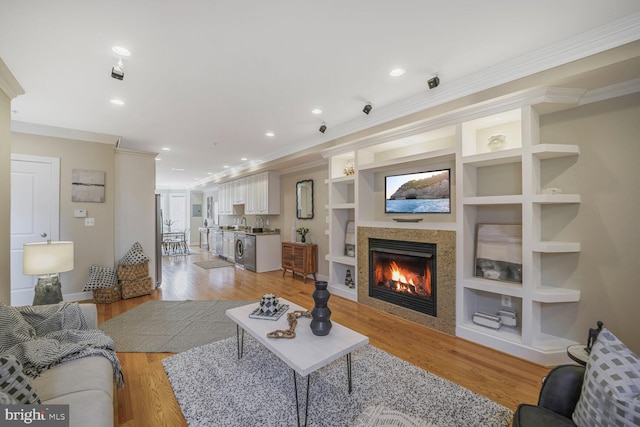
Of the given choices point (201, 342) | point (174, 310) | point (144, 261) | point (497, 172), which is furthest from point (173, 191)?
point (497, 172)

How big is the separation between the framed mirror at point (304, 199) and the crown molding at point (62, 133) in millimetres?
3312

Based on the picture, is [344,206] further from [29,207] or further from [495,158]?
[29,207]

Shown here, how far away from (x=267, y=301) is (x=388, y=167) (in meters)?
2.47

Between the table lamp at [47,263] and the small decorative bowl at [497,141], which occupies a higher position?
the small decorative bowl at [497,141]

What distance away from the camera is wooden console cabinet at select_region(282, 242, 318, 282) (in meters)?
5.18

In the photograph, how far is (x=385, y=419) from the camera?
160 cm

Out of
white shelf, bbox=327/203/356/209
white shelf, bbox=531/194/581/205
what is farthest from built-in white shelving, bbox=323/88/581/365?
white shelf, bbox=327/203/356/209

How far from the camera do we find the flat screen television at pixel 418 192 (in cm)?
323

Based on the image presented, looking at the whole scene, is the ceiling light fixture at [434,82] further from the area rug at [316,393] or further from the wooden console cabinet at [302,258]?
the wooden console cabinet at [302,258]

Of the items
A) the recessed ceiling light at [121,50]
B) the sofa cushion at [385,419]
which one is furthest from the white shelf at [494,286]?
the recessed ceiling light at [121,50]

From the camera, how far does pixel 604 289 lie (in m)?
2.24

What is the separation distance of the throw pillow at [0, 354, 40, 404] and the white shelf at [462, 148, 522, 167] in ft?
11.4

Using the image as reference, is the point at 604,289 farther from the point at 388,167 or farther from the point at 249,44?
the point at 249,44
